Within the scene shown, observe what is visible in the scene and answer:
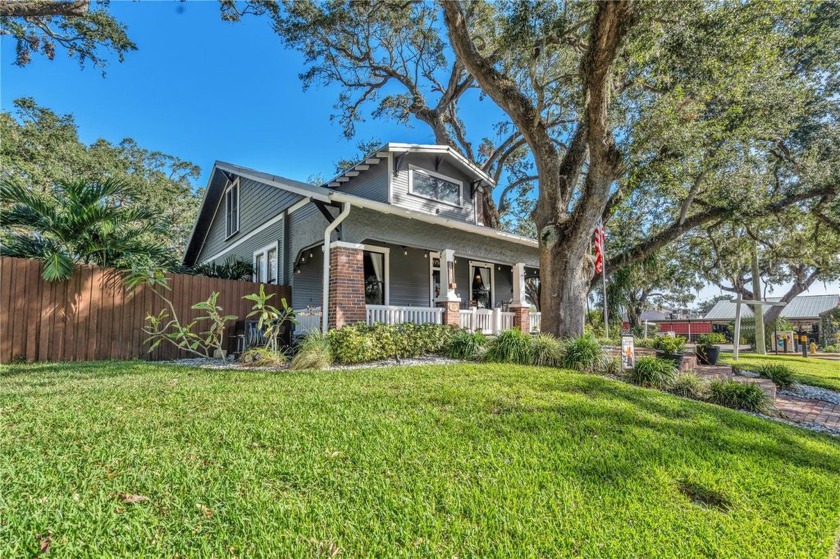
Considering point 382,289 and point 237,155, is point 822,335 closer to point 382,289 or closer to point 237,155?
point 382,289

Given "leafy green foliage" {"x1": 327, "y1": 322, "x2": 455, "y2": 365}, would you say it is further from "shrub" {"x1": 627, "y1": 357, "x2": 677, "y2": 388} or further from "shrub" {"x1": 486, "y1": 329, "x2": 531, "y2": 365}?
"shrub" {"x1": 627, "y1": 357, "x2": 677, "y2": 388}

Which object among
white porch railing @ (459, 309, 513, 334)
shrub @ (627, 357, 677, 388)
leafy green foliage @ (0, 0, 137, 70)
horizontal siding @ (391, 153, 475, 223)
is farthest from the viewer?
leafy green foliage @ (0, 0, 137, 70)

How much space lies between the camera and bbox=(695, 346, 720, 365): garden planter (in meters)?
9.07

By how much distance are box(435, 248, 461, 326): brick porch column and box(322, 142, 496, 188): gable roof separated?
3307 millimetres

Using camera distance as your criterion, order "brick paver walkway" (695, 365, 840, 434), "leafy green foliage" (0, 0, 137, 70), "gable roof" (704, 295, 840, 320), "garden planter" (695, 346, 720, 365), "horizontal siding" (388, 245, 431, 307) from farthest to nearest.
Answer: "gable roof" (704, 295, 840, 320), "leafy green foliage" (0, 0, 137, 70), "horizontal siding" (388, 245, 431, 307), "garden planter" (695, 346, 720, 365), "brick paver walkway" (695, 365, 840, 434)

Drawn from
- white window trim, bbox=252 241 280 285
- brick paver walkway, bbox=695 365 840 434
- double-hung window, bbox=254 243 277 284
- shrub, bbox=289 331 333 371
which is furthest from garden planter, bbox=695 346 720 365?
double-hung window, bbox=254 243 277 284

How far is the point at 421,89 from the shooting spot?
1756 cm

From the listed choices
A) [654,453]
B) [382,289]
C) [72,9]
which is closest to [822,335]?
[382,289]

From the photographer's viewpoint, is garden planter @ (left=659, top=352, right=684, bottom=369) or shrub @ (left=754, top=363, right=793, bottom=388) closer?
garden planter @ (left=659, top=352, right=684, bottom=369)

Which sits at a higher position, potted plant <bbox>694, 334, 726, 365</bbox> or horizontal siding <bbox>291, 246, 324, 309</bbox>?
horizontal siding <bbox>291, 246, 324, 309</bbox>

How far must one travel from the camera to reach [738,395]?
20.5 ft

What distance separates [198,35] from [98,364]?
9723 millimetres

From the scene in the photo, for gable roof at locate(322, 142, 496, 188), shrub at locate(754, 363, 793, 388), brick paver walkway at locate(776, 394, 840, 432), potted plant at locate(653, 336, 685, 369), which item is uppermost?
gable roof at locate(322, 142, 496, 188)

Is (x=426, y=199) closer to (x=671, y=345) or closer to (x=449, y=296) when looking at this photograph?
(x=449, y=296)
